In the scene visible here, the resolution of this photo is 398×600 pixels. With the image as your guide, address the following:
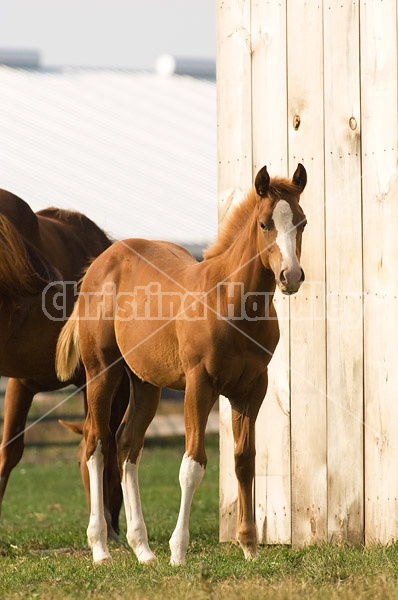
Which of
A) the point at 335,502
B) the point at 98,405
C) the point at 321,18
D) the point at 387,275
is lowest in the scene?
the point at 335,502

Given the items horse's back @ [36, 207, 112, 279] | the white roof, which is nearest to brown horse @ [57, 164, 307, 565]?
horse's back @ [36, 207, 112, 279]

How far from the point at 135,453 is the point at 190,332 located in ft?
3.68

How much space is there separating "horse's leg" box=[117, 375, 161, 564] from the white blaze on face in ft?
5.63

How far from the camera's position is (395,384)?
19.5ft

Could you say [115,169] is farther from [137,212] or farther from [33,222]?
[33,222]

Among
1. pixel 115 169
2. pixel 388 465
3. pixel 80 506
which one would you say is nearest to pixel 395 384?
pixel 388 465

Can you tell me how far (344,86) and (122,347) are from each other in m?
2.08

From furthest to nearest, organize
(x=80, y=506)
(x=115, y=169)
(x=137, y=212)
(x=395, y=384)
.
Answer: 1. (x=115, y=169)
2. (x=137, y=212)
3. (x=80, y=506)
4. (x=395, y=384)

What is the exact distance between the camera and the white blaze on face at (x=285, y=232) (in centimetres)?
493

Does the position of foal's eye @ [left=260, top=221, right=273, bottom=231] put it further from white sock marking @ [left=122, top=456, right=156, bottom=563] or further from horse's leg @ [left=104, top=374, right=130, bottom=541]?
horse's leg @ [left=104, top=374, right=130, bottom=541]

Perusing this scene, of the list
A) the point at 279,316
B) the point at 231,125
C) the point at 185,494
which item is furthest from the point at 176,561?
the point at 231,125

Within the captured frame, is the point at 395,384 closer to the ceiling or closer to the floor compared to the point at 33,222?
closer to the floor

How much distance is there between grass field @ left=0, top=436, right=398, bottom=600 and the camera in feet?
14.3

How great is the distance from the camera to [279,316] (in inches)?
259
